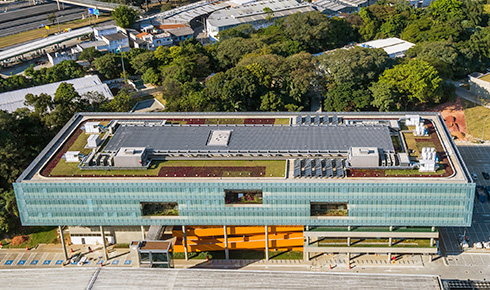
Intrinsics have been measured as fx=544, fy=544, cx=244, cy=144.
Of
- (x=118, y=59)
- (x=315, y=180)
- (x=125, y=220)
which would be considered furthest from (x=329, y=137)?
(x=118, y=59)

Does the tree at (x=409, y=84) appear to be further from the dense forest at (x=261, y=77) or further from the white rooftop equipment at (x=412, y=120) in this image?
the white rooftop equipment at (x=412, y=120)

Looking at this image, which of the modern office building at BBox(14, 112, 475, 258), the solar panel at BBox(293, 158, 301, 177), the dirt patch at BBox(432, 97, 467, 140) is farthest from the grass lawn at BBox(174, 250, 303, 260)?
the dirt patch at BBox(432, 97, 467, 140)

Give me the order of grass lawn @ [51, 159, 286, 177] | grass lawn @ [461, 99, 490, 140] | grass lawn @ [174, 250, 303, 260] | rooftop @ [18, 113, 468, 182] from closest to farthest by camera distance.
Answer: rooftop @ [18, 113, 468, 182], grass lawn @ [51, 159, 286, 177], grass lawn @ [174, 250, 303, 260], grass lawn @ [461, 99, 490, 140]

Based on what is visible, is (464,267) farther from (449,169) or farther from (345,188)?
(345,188)

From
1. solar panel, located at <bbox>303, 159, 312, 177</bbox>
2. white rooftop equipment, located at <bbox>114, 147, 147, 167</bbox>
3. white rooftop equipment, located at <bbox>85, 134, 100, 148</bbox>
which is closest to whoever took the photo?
solar panel, located at <bbox>303, 159, 312, 177</bbox>

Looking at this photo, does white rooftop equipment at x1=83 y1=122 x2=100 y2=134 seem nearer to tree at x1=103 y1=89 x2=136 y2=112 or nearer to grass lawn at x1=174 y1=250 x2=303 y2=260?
tree at x1=103 y1=89 x2=136 y2=112

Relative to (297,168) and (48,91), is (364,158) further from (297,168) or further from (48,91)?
(48,91)
